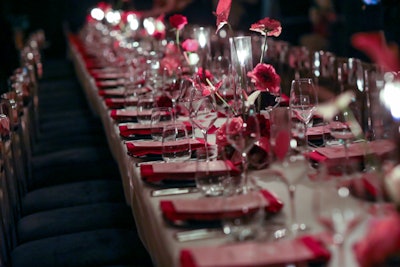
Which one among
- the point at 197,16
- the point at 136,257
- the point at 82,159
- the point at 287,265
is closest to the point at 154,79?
the point at 82,159

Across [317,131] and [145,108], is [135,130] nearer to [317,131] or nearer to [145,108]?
[145,108]

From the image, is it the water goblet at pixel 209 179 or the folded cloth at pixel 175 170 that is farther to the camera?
the folded cloth at pixel 175 170

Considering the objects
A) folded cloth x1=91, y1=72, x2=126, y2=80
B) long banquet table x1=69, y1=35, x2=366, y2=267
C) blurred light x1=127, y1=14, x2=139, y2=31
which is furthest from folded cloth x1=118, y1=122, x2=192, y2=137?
blurred light x1=127, y1=14, x2=139, y2=31

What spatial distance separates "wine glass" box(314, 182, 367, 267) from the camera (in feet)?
4.40

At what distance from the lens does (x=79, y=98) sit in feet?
24.7

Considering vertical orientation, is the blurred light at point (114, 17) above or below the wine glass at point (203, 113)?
above

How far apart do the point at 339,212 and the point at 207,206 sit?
1.99 ft

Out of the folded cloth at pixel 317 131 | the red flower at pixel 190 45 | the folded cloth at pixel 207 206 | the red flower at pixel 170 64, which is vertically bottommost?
the folded cloth at pixel 207 206

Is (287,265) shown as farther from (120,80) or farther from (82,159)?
(120,80)

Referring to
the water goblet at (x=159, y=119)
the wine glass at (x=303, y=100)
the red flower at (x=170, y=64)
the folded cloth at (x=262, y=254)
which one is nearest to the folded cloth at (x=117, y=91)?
the red flower at (x=170, y=64)

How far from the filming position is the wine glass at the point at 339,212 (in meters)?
1.34

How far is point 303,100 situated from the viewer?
266 cm

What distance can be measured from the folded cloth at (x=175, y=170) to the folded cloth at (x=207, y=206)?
0.71ft

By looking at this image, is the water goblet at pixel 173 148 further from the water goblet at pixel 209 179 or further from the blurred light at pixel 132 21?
the blurred light at pixel 132 21
